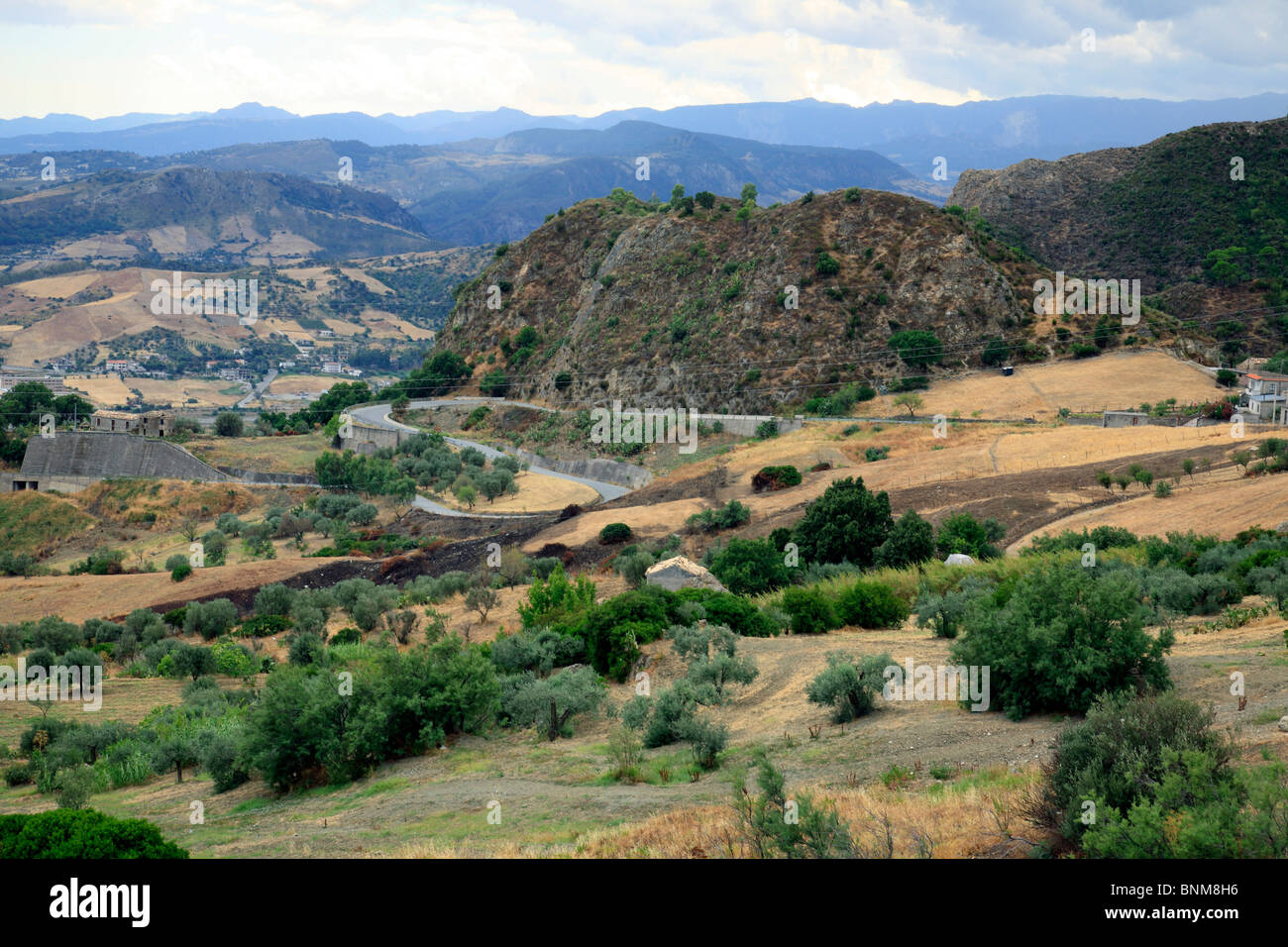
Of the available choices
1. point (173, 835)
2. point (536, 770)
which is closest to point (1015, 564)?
point (536, 770)

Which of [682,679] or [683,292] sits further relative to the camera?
[683,292]

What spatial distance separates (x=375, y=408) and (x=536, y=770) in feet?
263

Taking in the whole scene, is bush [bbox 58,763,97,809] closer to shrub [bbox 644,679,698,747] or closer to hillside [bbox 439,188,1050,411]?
shrub [bbox 644,679,698,747]

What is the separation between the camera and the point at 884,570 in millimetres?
28953

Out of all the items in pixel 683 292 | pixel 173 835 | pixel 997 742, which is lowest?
pixel 173 835

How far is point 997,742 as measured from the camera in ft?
43.5

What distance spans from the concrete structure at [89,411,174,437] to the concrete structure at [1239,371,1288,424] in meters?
70.1

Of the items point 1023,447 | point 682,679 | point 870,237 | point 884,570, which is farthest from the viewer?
point 870,237

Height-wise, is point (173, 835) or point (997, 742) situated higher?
point (997, 742)

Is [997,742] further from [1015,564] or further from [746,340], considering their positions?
[746,340]

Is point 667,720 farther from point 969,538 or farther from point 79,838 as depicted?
point 969,538

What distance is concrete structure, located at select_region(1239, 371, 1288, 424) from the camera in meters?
48.9

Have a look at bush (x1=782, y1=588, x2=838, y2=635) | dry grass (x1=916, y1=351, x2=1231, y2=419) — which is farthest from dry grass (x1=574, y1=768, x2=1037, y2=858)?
dry grass (x1=916, y1=351, x2=1231, y2=419)

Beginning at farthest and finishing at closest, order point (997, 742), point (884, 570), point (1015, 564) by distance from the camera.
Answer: point (884, 570)
point (1015, 564)
point (997, 742)
